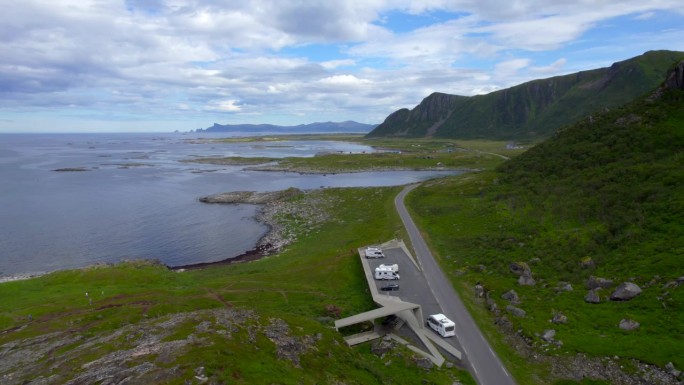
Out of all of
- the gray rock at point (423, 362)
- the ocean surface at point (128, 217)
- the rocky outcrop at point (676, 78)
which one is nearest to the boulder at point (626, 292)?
the gray rock at point (423, 362)

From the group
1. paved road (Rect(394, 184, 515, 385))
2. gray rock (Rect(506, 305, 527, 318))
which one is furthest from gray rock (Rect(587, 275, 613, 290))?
paved road (Rect(394, 184, 515, 385))

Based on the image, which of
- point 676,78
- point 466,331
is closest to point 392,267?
point 466,331

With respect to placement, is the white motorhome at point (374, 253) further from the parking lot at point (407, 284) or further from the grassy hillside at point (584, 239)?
the grassy hillside at point (584, 239)

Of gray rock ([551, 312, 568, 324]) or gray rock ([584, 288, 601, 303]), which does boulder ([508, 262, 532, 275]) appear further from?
gray rock ([551, 312, 568, 324])

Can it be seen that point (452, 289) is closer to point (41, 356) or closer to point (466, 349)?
point (466, 349)

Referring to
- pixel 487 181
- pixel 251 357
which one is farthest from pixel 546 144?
pixel 251 357

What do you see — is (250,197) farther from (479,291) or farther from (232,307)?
(479,291)
